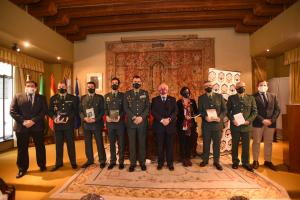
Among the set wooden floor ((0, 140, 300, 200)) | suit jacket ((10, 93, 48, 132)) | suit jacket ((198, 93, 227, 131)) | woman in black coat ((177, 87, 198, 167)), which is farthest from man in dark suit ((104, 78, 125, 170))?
suit jacket ((198, 93, 227, 131))

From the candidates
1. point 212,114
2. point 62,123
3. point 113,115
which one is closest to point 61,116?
point 62,123

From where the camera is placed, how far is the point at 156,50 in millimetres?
6750

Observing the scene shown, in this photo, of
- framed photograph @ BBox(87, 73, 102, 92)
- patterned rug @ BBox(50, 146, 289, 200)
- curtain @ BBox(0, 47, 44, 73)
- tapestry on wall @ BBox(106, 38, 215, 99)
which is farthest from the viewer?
framed photograph @ BBox(87, 73, 102, 92)

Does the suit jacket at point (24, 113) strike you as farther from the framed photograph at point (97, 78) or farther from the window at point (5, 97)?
the framed photograph at point (97, 78)

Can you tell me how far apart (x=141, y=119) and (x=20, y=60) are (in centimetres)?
519

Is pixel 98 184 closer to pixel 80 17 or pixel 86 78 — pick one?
pixel 86 78

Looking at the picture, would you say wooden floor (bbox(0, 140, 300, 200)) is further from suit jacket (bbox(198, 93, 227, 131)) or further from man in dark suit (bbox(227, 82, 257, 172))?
suit jacket (bbox(198, 93, 227, 131))

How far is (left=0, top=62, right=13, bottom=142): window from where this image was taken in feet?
17.4

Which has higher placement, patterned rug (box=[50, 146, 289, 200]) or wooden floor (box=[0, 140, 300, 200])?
patterned rug (box=[50, 146, 289, 200])

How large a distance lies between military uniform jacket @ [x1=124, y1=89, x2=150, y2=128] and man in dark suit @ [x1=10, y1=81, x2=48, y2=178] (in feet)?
6.34

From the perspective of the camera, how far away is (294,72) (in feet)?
18.5

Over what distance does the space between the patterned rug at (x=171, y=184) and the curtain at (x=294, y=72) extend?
13.8ft

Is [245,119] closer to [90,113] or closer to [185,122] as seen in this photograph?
[185,122]

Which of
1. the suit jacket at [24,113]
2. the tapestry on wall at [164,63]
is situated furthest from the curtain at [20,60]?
the tapestry on wall at [164,63]
